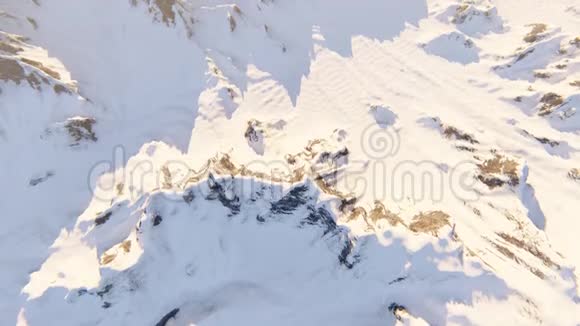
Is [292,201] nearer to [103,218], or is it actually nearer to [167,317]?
[167,317]

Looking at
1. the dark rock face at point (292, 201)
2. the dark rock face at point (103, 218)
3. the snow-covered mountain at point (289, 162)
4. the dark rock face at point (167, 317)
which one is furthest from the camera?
the dark rock face at point (103, 218)

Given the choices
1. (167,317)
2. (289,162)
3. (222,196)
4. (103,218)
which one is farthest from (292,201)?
(103,218)

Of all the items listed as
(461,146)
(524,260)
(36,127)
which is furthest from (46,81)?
(524,260)

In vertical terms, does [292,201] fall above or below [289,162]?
below

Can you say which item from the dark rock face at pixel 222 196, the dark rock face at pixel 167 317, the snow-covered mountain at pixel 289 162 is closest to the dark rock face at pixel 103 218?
the snow-covered mountain at pixel 289 162

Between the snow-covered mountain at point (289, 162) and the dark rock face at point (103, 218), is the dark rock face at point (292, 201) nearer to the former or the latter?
the snow-covered mountain at point (289, 162)

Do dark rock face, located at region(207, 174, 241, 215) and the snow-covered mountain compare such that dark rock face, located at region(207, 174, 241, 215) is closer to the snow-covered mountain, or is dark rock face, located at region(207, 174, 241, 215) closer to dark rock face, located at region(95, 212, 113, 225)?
the snow-covered mountain

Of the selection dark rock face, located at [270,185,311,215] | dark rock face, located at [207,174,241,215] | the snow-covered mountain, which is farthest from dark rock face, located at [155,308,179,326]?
dark rock face, located at [270,185,311,215]

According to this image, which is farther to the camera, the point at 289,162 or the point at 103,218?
the point at 289,162
